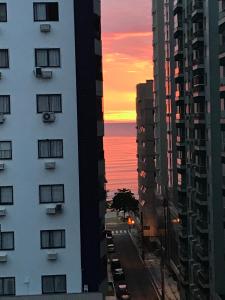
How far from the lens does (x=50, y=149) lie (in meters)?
Answer: 32.8

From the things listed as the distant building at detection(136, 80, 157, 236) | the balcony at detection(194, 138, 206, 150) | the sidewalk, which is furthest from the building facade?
the distant building at detection(136, 80, 157, 236)

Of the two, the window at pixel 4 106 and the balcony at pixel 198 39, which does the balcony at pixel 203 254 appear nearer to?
the balcony at pixel 198 39

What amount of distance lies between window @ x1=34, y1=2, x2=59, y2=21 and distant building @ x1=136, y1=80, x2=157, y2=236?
5102 centimetres

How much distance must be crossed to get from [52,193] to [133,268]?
37910mm

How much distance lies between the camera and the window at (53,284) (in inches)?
1289

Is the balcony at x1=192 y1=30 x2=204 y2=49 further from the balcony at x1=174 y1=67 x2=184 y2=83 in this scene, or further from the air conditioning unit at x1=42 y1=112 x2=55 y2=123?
the air conditioning unit at x1=42 y1=112 x2=55 y2=123

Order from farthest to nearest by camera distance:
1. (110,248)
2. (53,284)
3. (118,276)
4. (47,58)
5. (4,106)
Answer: (110,248) < (118,276) < (53,284) < (47,58) < (4,106)

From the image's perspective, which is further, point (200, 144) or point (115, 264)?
point (115, 264)

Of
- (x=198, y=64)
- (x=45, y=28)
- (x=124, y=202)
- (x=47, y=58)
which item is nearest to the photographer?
(x=45, y=28)

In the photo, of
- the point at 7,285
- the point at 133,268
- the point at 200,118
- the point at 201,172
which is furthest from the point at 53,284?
the point at 133,268

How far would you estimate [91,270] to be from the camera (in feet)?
108

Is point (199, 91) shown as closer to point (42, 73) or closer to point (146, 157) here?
point (42, 73)

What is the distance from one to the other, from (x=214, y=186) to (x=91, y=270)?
15005 mm

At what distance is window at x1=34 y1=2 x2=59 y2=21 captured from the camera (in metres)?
32.5
